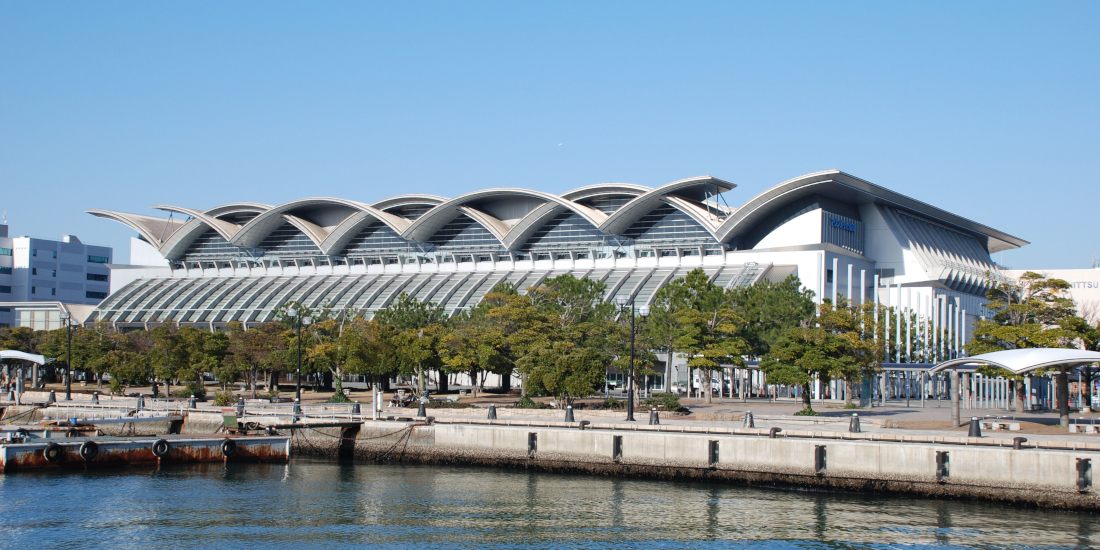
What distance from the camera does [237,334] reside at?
6931cm

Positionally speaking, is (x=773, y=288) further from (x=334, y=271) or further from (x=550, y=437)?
(x=334, y=271)

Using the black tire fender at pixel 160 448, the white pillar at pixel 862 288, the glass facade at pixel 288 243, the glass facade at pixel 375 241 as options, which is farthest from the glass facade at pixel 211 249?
the black tire fender at pixel 160 448

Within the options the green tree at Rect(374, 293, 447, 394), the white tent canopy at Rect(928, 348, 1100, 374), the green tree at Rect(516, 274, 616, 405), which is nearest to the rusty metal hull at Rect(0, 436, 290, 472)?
the green tree at Rect(516, 274, 616, 405)

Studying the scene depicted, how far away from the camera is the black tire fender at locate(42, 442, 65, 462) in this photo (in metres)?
36.9

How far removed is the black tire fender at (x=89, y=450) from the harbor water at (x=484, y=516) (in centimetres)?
Result: 145

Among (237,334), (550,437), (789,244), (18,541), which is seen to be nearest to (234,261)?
(237,334)

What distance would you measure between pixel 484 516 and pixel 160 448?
→ 17315 millimetres

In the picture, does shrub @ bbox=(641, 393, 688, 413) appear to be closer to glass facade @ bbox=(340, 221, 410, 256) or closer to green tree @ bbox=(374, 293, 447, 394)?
green tree @ bbox=(374, 293, 447, 394)

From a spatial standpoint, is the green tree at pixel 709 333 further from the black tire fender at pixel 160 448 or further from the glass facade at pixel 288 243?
the glass facade at pixel 288 243

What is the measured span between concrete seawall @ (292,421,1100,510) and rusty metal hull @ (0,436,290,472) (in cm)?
300

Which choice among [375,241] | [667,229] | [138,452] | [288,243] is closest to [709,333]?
[667,229]

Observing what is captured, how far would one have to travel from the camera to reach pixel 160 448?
3903 centimetres

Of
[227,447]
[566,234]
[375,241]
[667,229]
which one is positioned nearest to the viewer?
[227,447]

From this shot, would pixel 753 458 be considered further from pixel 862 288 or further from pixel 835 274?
pixel 862 288
